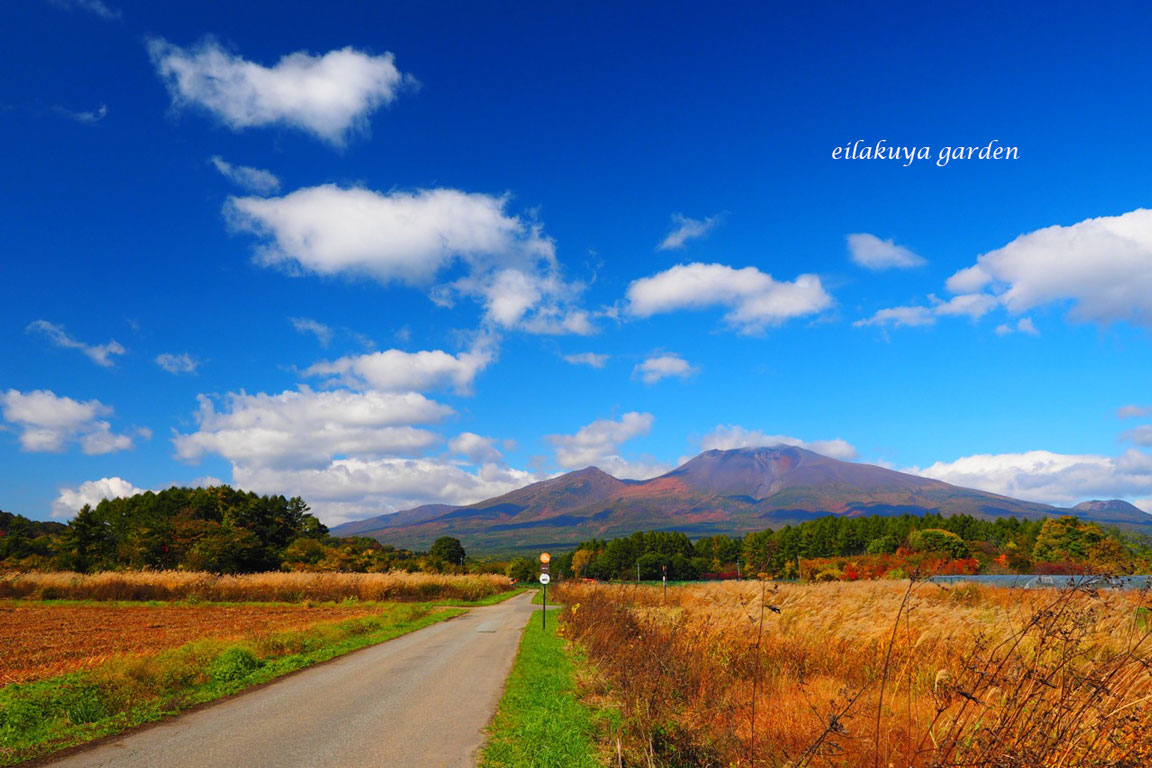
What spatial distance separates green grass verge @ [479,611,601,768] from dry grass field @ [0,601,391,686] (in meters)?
9.69

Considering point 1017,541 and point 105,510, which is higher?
point 105,510

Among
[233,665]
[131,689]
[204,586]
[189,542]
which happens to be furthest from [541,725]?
[189,542]

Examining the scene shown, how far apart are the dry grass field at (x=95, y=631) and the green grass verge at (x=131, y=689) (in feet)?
5.85

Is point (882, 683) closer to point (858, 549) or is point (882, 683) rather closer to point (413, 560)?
point (413, 560)

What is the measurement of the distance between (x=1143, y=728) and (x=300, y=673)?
16575mm

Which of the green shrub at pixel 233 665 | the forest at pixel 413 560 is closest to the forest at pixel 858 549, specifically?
the forest at pixel 413 560

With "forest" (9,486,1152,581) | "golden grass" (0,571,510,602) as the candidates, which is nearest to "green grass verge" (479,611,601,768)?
"forest" (9,486,1152,581)

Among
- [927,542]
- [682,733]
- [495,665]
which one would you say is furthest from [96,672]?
[927,542]

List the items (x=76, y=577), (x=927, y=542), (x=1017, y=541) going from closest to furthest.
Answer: (x=76, y=577), (x=927, y=542), (x=1017, y=541)

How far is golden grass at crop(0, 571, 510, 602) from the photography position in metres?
42.2

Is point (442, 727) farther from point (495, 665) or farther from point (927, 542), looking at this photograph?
point (927, 542)

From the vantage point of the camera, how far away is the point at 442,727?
1032 centimetres

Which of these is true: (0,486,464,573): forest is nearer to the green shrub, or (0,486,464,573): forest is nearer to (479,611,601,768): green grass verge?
the green shrub

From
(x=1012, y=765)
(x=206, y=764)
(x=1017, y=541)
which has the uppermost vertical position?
(x=1012, y=765)
